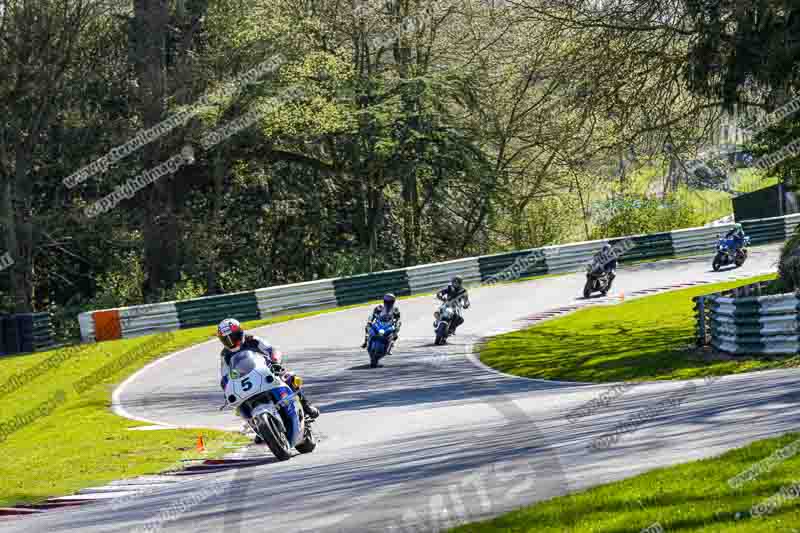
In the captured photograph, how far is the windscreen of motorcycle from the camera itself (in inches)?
525

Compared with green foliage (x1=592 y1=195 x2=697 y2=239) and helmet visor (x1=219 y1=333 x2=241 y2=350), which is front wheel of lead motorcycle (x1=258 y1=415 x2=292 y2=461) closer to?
helmet visor (x1=219 y1=333 x2=241 y2=350)

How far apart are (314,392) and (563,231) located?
28529 millimetres

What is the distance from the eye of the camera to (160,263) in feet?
136

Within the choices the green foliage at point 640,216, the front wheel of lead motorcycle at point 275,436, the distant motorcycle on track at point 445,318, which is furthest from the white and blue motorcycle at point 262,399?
the green foliage at point 640,216

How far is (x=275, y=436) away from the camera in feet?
44.5

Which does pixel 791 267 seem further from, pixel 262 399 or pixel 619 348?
pixel 262 399

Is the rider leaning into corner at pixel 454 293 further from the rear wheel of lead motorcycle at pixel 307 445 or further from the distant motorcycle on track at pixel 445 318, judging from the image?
the rear wheel of lead motorcycle at pixel 307 445

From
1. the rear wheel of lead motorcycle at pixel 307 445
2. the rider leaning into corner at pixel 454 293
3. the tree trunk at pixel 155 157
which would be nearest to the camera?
the rear wheel of lead motorcycle at pixel 307 445

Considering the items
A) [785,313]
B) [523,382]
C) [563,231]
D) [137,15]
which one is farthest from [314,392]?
[563,231]

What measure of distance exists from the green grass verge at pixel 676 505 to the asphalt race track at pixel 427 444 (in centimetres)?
43

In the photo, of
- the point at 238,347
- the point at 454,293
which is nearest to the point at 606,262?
the point at 454,293

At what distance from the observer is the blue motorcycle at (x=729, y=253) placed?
35.9m

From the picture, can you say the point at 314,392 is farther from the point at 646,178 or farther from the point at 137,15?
the point at 646,178

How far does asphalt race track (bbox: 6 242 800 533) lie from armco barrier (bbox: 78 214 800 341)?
7812 mm
